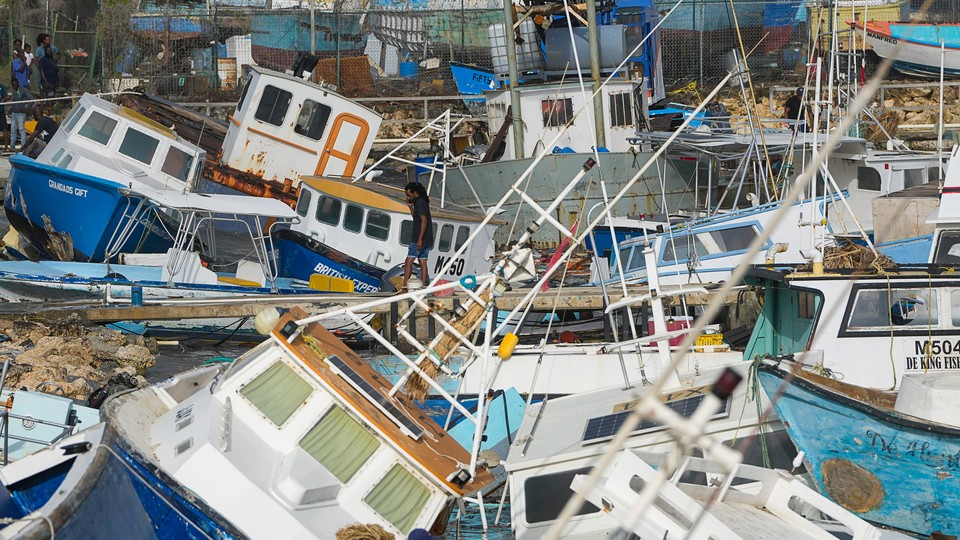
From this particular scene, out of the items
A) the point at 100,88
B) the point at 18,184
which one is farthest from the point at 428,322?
the point at 100,88

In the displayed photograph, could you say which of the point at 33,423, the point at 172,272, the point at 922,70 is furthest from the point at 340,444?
the point at 922,70

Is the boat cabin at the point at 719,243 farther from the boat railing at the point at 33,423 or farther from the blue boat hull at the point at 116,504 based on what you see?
the blue boat hull at the point at 116,504

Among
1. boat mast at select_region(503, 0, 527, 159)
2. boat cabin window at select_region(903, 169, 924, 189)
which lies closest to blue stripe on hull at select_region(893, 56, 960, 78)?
boat mast at select_region(503, 0, 527, 159)

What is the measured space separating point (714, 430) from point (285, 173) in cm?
1337

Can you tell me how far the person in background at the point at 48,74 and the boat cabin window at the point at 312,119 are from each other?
919 cm

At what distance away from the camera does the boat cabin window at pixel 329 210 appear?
17.7m

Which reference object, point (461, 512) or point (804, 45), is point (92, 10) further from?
point (461, 512)

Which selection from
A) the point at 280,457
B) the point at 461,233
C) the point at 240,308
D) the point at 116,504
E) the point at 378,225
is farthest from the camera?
the point at 461,233

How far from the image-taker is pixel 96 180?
17984 millimetres

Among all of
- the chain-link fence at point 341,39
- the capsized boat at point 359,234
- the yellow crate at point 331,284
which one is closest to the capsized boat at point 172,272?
the yellow crate at point 331,284

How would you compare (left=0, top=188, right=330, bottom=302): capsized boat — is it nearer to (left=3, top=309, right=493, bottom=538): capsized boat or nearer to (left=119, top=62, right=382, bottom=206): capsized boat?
(left=119, top=62, right=382, bottom=206): capsized boat

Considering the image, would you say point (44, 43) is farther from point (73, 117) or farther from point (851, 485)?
point (851, 485)

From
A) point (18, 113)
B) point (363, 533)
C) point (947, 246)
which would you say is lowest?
point (363, 533)

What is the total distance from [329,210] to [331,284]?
146 cm
